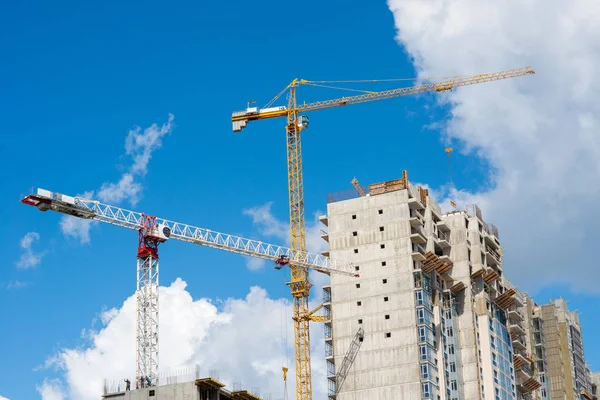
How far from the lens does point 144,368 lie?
196m

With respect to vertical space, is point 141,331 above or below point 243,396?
above

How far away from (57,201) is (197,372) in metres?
52.8

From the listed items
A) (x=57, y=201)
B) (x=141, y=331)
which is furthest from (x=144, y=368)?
(x=57, y=201)

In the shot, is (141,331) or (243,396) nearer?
(243,396)

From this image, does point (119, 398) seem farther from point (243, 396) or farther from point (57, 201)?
point (57, 201)

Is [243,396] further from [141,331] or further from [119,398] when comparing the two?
[141,331]

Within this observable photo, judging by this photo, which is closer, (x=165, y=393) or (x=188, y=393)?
(x=188, y=393)

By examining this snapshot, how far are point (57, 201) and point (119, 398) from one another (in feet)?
149

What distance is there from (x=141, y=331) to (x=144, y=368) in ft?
22.2

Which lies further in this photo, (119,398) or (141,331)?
(141,331)

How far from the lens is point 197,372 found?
157 m

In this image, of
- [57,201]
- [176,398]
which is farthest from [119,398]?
[57,201]

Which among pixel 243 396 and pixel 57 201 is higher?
pixel 57 201

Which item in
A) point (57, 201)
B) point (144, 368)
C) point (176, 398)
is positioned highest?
point (57, 201)
